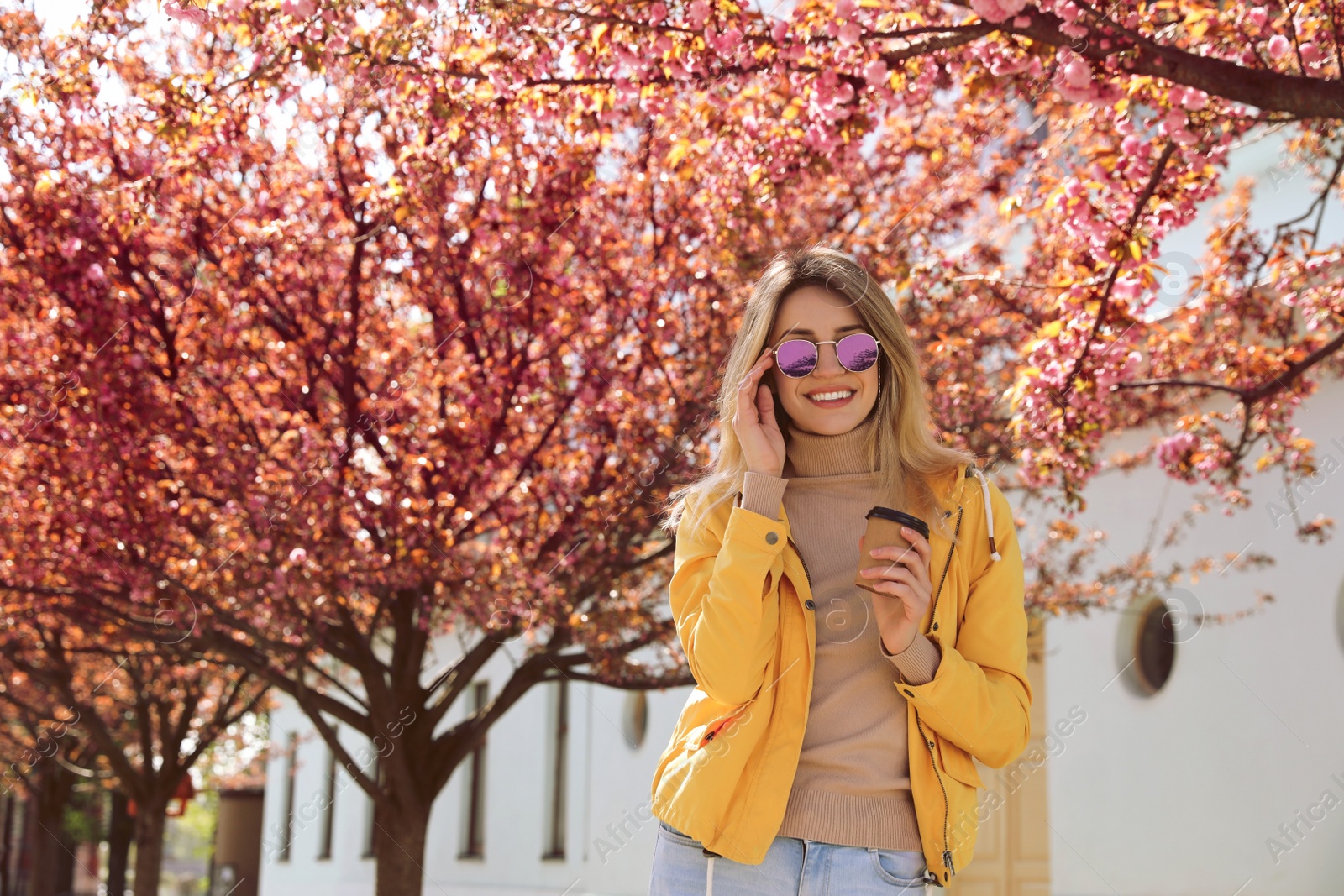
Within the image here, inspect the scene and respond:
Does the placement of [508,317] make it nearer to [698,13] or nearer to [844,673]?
[698,13]

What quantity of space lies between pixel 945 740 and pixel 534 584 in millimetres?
5016

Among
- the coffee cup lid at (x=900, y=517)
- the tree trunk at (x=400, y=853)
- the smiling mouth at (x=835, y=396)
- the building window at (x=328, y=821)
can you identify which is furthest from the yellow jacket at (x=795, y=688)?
the building window at (x=328, y=821)

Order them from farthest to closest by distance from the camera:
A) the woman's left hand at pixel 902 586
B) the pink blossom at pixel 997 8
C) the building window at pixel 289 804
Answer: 1. the building window at pixel 289 804
2. the pink blossom at pixel 997 8
3. the woman's left hand at pixel 902 586

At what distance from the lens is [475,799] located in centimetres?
1677

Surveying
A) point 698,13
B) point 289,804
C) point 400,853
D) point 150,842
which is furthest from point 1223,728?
point 289,804

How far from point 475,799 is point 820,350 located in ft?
50.4

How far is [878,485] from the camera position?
2488 millimetres

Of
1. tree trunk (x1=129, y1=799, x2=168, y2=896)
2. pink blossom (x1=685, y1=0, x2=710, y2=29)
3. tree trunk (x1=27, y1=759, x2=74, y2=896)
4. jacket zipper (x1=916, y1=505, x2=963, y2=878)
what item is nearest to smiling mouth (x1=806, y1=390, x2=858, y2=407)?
jacket zipper (x1=916, y1=505, x2=963, y2=878)

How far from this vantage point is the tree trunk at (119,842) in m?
20.8

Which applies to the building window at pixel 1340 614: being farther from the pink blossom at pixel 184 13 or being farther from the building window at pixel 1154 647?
the pink blossom at pixel 184 13

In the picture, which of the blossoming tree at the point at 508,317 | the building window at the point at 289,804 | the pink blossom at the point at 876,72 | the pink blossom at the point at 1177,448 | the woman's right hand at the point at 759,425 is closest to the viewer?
the woman's right hand at the point at 759,425

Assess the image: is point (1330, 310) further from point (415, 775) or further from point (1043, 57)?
point (415, 775)

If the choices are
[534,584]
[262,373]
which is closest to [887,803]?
[534,584]

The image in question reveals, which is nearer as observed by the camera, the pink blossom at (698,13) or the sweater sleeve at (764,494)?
the sweater sleeve at (764,494)
